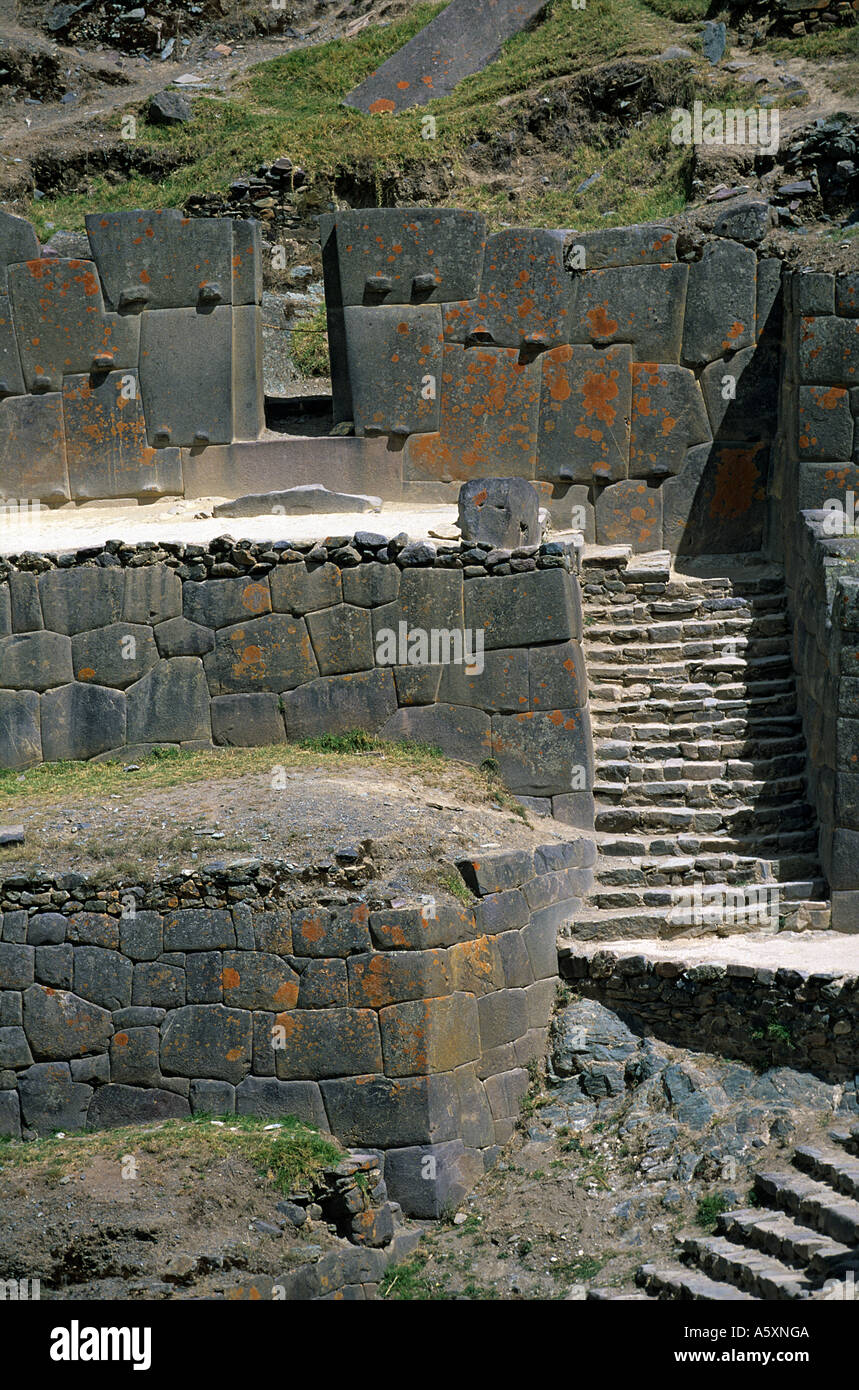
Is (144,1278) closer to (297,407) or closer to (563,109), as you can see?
(297,407)

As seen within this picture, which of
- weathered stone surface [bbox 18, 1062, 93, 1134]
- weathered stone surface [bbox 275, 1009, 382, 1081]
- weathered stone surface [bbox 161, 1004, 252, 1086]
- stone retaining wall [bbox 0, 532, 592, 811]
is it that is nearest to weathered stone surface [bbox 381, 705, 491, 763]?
stone retaining wall [bbox 0, 532, 592, 811]

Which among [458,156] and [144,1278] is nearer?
[144,1278]

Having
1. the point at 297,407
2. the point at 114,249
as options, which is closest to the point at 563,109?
the point at 297,407

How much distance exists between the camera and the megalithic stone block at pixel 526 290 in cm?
1412

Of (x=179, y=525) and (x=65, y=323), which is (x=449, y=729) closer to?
(x=179, y=525)

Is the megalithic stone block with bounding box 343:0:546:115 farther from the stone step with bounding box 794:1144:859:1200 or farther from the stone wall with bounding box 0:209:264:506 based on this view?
the stone step with bounding box 794:1144:859:1200

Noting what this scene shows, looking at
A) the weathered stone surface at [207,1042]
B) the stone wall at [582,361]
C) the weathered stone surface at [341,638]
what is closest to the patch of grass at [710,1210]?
the weathered stone surface at [207,1042]

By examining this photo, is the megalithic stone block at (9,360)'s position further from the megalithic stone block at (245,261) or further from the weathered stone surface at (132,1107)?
the weathered stone surface at (132,1107)

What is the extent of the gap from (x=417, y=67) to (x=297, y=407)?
7.34 metres

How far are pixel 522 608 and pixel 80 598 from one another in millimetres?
3210

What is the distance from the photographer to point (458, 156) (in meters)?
19.8

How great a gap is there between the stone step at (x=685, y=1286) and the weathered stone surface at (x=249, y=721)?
15.4 feet

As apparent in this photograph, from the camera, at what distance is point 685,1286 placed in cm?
843

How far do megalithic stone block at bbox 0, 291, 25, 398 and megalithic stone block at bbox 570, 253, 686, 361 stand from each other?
4798 millimetres
